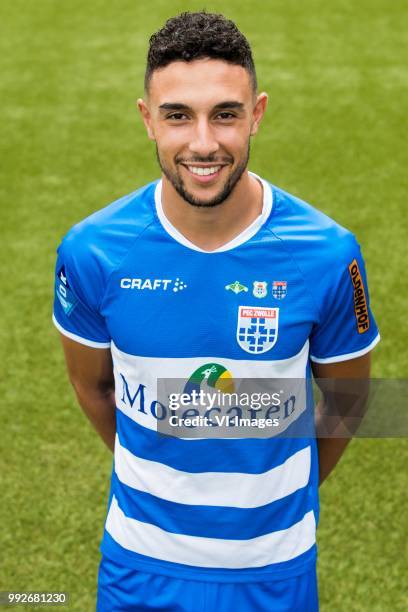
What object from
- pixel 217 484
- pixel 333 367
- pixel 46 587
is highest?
pixel 333 367

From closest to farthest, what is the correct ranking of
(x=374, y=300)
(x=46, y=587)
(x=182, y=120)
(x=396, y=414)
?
1. (x=182, y=120)
2. (x=46, y=587)
3. (x=396, y=414)
4. (x=374, y=300)

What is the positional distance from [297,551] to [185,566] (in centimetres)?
28

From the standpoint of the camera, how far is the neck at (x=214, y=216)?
85.3 inches

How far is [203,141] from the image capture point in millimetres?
2025

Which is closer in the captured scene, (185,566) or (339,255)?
(339,255)

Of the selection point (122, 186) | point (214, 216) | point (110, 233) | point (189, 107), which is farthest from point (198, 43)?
point (122, 186)

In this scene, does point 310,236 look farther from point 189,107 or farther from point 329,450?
point 329,450

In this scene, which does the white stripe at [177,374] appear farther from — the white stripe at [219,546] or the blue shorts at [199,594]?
the blue shorts at [199,594]

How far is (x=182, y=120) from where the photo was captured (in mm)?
2074

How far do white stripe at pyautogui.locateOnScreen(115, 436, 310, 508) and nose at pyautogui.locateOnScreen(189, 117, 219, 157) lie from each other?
764 millimetres

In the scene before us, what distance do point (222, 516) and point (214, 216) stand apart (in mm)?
728

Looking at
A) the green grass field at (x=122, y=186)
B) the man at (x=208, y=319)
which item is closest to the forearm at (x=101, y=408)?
the man at (x=208, y=319)

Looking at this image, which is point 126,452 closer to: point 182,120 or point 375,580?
point 182,120

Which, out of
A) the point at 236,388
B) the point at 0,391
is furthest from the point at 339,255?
the point at 0,391
